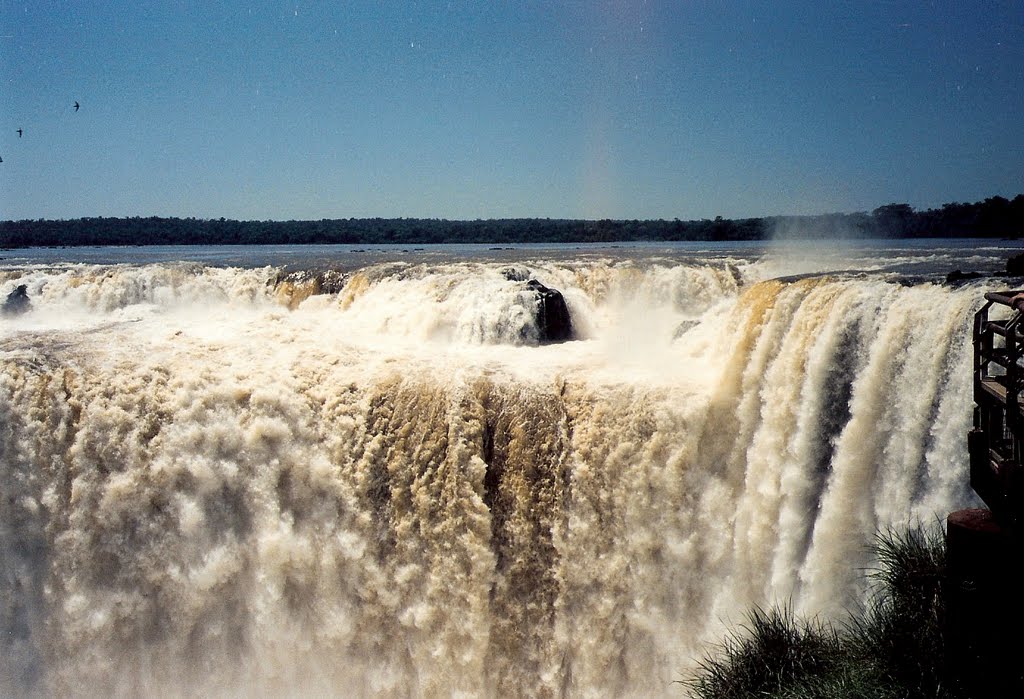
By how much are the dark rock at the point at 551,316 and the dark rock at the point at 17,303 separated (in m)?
11.3

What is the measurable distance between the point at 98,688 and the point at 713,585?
6911 mm

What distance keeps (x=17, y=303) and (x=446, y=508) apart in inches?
540

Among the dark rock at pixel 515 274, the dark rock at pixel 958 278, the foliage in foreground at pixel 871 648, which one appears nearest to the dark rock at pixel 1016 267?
the dark rock at pixel 958 278

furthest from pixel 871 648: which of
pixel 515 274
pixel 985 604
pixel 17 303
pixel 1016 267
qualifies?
pixel 17 303

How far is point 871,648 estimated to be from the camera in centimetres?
673

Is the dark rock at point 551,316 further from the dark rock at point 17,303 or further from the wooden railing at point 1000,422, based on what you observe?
the dark rock at point 17,303

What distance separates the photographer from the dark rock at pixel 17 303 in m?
19.0

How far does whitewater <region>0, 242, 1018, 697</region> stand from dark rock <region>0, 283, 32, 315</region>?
8659 millimetres

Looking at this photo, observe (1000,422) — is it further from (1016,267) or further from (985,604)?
(1016,267)

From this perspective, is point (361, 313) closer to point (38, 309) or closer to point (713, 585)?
point (38, 309)

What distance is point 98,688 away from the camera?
10125mm

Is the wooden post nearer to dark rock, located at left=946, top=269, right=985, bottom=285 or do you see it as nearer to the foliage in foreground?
the foliage in foreground

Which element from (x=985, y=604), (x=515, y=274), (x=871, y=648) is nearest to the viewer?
(x=985, y=604)

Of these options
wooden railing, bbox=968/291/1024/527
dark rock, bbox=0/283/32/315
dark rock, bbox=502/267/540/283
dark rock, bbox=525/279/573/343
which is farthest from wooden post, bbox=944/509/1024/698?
dark rock, bbox=0/283/32/315
